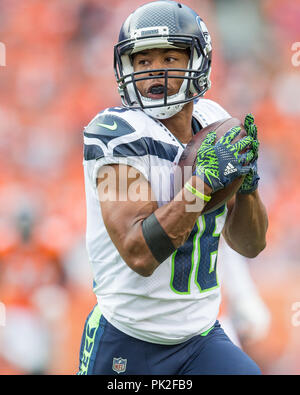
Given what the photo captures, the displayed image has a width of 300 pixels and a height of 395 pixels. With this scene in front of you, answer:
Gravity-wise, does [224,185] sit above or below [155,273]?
above

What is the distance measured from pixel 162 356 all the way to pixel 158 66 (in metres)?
1.04

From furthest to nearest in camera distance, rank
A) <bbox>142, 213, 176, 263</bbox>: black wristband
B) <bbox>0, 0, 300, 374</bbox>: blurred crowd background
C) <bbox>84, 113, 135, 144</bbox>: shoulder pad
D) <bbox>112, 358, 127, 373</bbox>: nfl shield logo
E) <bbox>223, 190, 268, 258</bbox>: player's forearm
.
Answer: <bbox>0, 0, 300, 374</bbox>: blurred crowd background < <bbox>223, 190, 268, 258</bbox>: player's forearm < <bbox>112, 358, 127, 373</bbox>: nfl shield logo < <bbox>84, 113, 135, 144</bbox>: shoulder pad < <bbox>142, 213, 176, 263</bbox>: black wristband

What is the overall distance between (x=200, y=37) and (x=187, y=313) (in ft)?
3.41

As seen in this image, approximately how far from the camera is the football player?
1780 mm

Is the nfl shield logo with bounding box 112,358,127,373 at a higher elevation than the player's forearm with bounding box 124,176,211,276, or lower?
lower

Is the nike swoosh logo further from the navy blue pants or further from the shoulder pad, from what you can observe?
the navy blue pants

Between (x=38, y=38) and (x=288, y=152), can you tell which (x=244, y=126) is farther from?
(x=38, y=38)

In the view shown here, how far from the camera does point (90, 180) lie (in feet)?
6.35

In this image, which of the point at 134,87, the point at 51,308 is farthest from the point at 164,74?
the point at 51,308

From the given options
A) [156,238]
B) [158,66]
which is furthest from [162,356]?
[158,66]

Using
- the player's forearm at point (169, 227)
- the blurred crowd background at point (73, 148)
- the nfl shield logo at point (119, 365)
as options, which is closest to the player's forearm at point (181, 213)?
the player's forearm at point (169, 227)

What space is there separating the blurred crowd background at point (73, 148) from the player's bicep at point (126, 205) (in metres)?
1.94

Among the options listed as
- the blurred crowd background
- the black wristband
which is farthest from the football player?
the blurred crowd background

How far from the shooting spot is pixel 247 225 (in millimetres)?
2236
